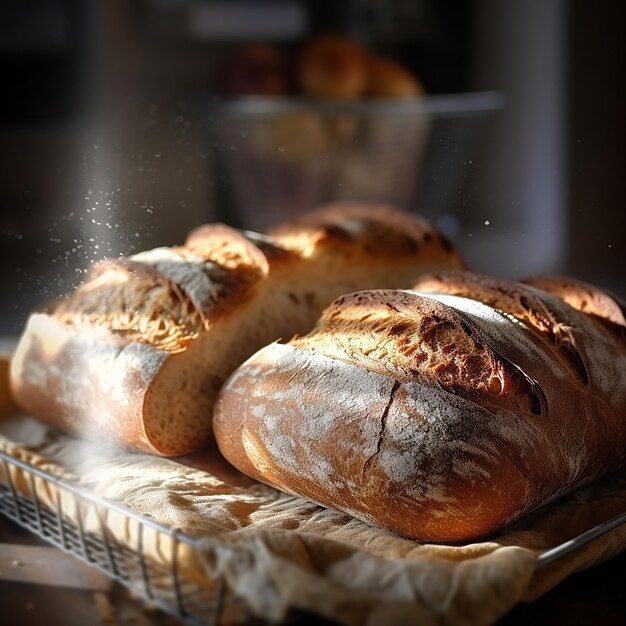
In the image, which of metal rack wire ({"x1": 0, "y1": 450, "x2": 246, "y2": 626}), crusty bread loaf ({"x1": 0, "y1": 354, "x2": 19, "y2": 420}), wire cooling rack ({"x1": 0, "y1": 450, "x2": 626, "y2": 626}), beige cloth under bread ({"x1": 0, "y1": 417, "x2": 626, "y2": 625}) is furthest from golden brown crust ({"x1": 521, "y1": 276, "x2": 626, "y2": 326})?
crusty bread loaf ({"x1": 0, "y1": 354, "x2": 19, "y2": 420})

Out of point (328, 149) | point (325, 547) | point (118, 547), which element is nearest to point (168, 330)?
point (118, 547)

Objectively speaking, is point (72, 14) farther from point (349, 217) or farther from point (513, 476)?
point (513, 476)

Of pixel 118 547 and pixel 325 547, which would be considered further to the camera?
pixel 118 547

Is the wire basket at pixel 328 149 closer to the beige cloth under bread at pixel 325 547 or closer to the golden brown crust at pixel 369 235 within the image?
the golden brown crust at pixel 369 235

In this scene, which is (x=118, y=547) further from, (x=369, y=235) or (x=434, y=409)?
(x=369, y=235)

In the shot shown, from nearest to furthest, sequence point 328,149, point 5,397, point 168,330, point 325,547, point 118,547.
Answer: point 325,547 < point 118,547 < point 168,330 < point 5,397 < point 328,149

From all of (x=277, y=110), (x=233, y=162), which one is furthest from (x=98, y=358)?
(x=277, y=110)

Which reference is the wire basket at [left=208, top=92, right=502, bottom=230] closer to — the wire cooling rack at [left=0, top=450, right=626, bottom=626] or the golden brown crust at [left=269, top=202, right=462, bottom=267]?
the golden brown crust at [left=269, top=202, right=462, bottom=267]
